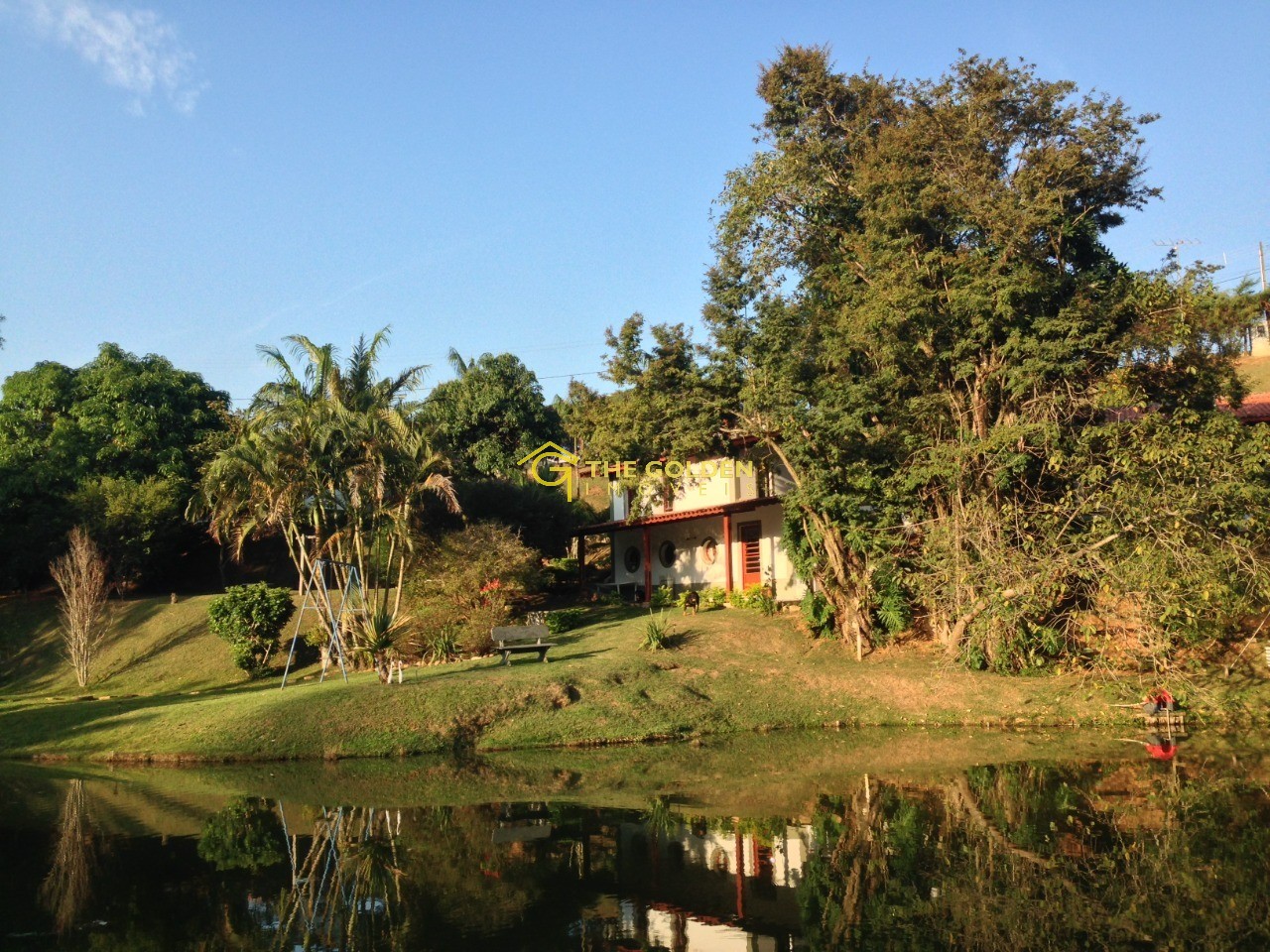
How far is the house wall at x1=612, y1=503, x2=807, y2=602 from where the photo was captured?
30.2 m

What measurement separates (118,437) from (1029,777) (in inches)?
1439

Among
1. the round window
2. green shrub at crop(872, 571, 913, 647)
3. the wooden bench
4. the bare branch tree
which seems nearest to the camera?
the wooden bench

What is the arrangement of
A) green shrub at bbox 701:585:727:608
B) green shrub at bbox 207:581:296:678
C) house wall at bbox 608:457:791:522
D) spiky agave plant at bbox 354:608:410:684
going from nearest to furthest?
spiky agave plant at bbox 354:608:410:684, green shrub at bbox 207:581:296:678, green shrub at bbox 701:585:727:608, house wall at bbox 608:457:791:522

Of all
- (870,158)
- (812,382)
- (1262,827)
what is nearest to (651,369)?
(812,382)

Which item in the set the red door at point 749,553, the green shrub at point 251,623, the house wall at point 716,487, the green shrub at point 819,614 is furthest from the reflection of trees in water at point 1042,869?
the green shrub at point 251,623

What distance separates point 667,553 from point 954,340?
15274 millimetres

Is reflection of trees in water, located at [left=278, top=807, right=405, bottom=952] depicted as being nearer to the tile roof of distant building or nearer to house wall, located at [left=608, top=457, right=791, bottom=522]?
house wall, located at [left=608, top=457, right=791, bottom=522]

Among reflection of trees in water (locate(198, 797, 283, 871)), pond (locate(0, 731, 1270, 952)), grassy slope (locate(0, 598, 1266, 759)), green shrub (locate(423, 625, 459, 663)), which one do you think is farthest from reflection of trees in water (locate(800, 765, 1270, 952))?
green shrub (locate(423, 625, 459, 663))

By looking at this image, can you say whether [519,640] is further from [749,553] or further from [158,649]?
[158,649]

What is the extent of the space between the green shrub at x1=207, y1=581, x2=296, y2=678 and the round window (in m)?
12.5

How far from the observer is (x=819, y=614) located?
2505 centimetres

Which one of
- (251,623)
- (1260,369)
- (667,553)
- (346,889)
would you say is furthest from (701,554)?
(1260,369)

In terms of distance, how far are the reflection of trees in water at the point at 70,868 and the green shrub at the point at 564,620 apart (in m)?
15.5

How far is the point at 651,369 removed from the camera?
2433cm
